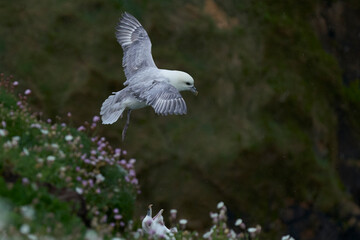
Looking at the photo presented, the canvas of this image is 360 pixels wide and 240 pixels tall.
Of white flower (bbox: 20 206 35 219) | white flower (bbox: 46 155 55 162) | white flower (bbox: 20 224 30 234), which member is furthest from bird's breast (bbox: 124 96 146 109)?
white flower (bbox: 20 224 30 234)

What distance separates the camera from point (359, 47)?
1122cm

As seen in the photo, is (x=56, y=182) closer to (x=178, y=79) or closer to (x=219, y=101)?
(x=178, y=79)

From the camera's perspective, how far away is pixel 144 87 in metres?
6.65

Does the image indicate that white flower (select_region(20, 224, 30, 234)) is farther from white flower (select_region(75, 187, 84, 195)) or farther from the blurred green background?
the blurred green background

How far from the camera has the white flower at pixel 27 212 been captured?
3963 millimetres

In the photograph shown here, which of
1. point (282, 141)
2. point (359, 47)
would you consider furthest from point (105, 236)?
point (359, 47)

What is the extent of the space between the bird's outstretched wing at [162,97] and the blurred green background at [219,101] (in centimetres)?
308

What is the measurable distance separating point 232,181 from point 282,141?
938 mm

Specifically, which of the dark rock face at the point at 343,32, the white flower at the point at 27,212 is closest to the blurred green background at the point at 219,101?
the dark rock face at the point at 343,32

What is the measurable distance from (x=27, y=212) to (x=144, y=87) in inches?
112

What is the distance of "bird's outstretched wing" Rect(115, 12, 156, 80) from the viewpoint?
298 inches

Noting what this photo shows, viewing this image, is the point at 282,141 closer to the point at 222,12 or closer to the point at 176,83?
the point at 222,12

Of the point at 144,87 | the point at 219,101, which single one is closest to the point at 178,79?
the point at 144,87

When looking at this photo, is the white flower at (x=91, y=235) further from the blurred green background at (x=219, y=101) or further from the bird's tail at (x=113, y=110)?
the blurred green background at (x=219, y=101)
